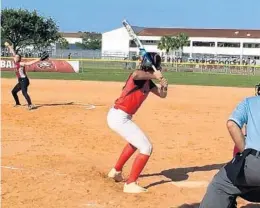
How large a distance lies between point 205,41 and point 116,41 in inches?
845

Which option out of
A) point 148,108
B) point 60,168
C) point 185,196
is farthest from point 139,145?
point 148,108

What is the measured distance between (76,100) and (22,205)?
44.3 feet

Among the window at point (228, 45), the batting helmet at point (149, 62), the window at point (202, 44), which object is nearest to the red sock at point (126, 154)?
the batting helmet at point (149, 62)

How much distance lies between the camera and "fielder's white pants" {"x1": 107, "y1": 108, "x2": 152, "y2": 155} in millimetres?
7520

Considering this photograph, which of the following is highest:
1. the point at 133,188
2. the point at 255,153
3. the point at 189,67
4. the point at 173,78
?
the point at 255,153

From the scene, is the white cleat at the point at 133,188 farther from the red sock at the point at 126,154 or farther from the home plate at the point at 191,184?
the home plate at the point at 191,184

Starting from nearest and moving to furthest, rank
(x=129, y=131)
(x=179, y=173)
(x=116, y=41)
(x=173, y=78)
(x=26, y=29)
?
(x=129, y=131) < (x=179, y=173) < (x=173, y=78) < (x=26, y=29) < (x=116, y=41)

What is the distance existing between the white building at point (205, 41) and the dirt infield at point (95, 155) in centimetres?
9545

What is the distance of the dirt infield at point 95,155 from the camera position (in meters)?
7.14

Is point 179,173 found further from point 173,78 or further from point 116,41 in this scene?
point 116,41

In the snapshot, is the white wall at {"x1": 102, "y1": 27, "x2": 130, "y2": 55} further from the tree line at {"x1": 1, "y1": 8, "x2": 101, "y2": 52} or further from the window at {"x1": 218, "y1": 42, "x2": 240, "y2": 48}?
the tree line at {"x1": 1, "y1": 8, "x2": 101, "y2": 52}

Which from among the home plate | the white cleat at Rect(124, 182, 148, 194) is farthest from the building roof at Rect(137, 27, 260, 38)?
the white cleat at Rect(124, 182, 148, 194)

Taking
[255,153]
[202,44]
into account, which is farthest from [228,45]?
[255,153]

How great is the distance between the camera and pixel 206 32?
416 feet
